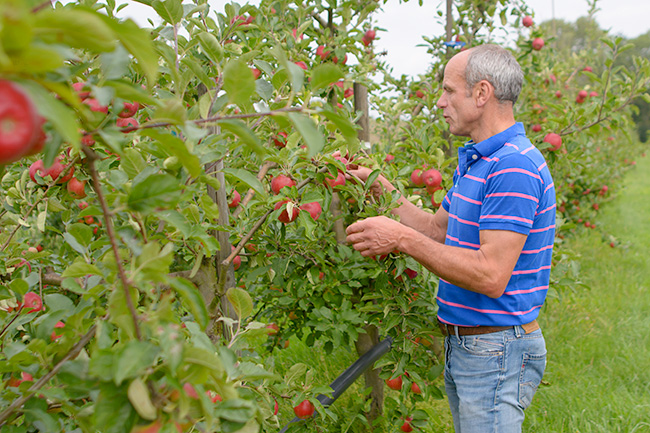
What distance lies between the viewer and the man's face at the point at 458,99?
173 centimetres

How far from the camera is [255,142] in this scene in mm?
663

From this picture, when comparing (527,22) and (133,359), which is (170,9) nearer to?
(133,359)

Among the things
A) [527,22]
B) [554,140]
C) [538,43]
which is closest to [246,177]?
[554,140]

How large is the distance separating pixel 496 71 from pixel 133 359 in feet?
4.87

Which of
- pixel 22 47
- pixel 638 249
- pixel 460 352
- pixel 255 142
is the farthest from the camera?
pixel 638 249

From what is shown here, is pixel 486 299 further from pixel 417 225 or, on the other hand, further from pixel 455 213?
pixel 417 225

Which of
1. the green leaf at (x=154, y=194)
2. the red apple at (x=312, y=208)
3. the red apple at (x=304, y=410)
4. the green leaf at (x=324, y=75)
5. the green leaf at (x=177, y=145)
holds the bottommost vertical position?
the red apple at (x=304, y=410)

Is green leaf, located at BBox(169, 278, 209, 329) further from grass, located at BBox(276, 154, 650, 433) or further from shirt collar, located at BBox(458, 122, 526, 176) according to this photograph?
grass, located at BBox(276, 154, 650, 433)

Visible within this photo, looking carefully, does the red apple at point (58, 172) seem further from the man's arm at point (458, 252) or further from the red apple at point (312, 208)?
the man's arm at point (458, 252)

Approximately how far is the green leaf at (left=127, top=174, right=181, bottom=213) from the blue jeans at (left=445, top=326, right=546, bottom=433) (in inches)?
50.5

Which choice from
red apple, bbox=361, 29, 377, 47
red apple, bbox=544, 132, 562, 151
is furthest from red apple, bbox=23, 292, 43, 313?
red apple, bbox=361, 29, 377, 47

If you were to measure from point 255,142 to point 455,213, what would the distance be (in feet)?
3.95

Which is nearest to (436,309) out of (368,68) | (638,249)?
(368,68)

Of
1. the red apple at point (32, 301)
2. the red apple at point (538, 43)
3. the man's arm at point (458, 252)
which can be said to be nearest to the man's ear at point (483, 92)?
the man's arm at point (458, 252)
